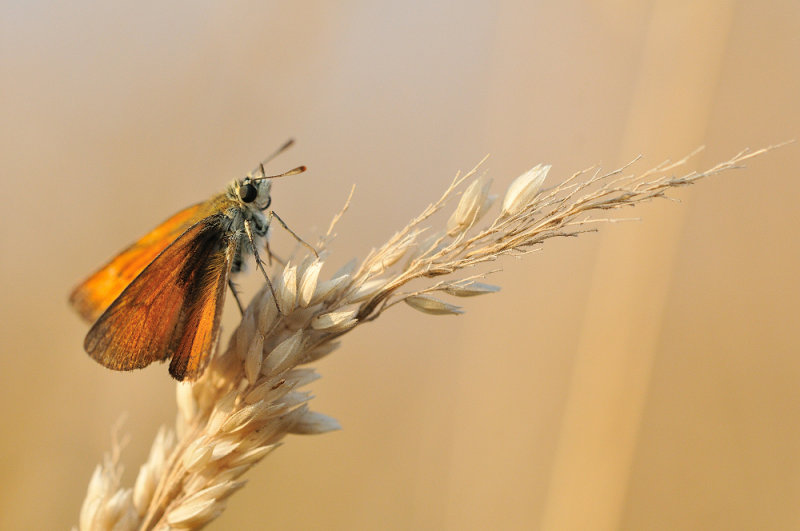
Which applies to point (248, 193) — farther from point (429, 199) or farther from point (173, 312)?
point (429, 199)

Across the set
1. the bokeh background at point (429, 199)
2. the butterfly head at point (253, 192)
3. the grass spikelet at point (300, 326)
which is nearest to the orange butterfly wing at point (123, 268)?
the butterfly head at point (253, 192)

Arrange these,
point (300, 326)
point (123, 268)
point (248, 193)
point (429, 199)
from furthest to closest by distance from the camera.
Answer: point (429, 199), point (123, 268), point (248, 193), point (300, 326)

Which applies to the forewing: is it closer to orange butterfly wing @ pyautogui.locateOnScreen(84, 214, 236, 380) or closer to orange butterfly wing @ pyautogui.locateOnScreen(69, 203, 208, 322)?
orange butterfly wing @ pyautogui.locateOnScreen(84, 214, 236, 380)

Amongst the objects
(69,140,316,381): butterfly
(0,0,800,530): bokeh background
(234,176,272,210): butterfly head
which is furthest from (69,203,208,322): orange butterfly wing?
(0,0,800,530): bokeh background

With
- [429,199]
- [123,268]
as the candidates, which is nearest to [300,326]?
[123,268]

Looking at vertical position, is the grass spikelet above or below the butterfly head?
below

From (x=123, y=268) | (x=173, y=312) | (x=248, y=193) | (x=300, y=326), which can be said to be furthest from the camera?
(x=123, y=268)

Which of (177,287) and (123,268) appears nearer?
(177,287)
